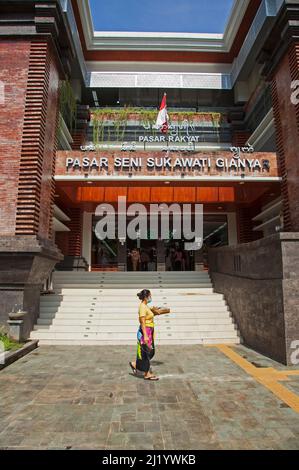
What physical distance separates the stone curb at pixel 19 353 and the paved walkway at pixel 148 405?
157 mm

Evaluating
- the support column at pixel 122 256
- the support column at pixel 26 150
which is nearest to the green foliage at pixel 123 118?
the support column at pixel 26 150

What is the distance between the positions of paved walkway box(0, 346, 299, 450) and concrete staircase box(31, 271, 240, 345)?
1.96 metres

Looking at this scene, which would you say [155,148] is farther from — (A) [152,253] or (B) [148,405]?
(B) [148,405]

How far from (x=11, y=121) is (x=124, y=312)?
24.0 ft

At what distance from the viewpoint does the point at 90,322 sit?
10.2 metres

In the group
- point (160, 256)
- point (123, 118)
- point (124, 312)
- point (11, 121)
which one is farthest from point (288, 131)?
point (160, 256)

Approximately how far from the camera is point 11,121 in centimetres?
1005

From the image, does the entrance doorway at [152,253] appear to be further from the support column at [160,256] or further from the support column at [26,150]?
the support column at [26,150]

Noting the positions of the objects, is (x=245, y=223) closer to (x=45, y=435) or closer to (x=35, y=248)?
(x=35, y=248)

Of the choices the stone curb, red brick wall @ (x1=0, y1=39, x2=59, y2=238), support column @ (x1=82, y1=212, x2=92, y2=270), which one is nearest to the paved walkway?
the stone curb

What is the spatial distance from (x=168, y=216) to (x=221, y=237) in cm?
374

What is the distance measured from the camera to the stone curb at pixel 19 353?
6.95 meters

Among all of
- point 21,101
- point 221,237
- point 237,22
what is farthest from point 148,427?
point 237,22

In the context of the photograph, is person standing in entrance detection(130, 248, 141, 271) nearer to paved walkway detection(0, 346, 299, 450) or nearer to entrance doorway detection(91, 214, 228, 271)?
entrance doorway detection(91, 214, 228, 271)
